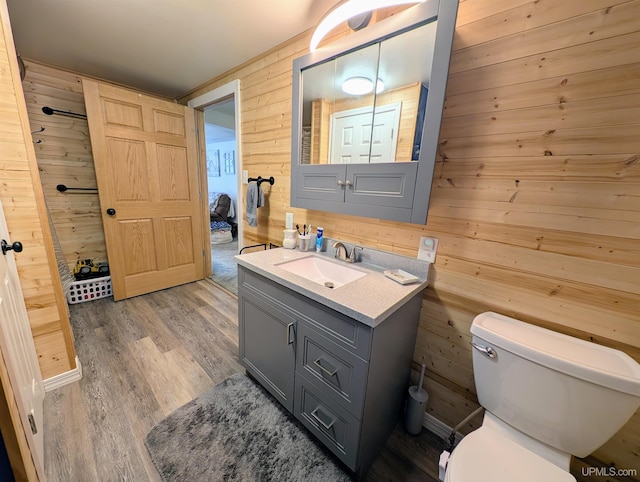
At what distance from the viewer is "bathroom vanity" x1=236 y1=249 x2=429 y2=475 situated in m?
0.97

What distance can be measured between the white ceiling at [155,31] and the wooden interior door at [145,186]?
0.31 meters

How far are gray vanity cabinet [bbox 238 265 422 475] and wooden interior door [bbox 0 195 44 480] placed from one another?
0.89 m

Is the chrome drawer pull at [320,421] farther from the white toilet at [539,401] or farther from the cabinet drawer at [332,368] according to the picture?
the white toilet at [539,401]

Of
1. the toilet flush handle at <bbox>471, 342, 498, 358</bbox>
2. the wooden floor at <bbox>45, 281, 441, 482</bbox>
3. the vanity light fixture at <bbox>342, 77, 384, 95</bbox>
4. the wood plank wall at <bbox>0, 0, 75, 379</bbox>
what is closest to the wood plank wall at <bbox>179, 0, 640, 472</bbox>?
the toilet flush handle at <bbox>471, 342, 498, 358</bbox>

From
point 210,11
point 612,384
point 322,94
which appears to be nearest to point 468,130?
point 322,94

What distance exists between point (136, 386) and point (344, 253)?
1.56 metres

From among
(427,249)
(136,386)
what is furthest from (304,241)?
(136,386)

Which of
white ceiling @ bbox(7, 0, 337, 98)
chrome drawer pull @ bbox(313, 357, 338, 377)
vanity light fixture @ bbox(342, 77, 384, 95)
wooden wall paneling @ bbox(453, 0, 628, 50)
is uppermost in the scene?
white ceiling @ bbox(7, 0, 337, 98)

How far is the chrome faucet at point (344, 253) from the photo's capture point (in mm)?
1488

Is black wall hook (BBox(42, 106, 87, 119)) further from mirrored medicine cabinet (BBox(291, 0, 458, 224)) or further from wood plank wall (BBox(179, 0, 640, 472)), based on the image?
wood plank wall (BBox(179, 0, 640, 472))

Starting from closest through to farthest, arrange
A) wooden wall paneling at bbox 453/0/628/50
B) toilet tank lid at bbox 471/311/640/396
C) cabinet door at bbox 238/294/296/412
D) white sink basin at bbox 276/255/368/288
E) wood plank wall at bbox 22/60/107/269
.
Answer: toilet tank lid at bbox 471/311/640/396 < wooden wall paneling at bbox 453/0/628/50 < cabinet door at bbox 238/294/296/412 < white sink basin at bbox 276/255/368/288 < wood plank wall at bbox 22/60/107/269

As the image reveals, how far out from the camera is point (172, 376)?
164cm

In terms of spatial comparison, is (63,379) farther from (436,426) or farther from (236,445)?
(436,426)

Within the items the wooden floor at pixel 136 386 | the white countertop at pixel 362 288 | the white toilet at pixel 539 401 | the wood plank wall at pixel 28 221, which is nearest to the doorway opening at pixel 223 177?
the wooden floor at pixel 136 386
